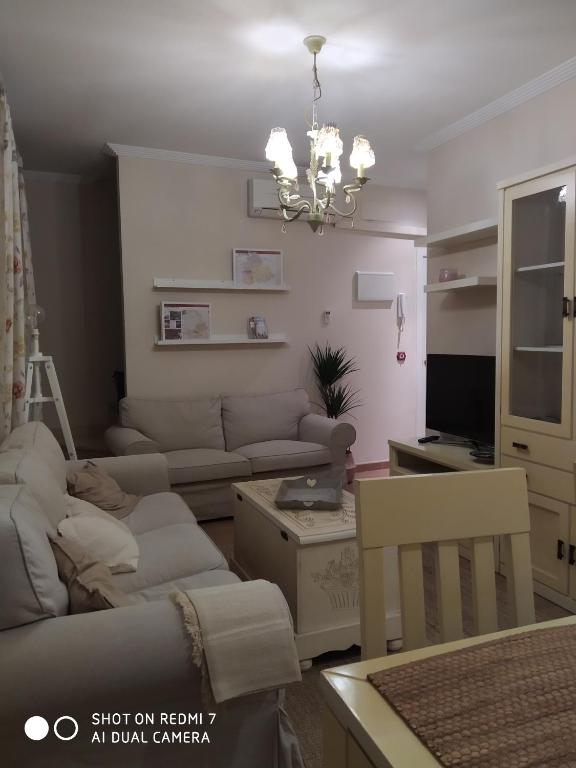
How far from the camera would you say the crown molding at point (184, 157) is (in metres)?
4.28

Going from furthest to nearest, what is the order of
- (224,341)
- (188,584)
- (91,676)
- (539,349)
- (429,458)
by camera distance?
(224,341) → (429,458) → (539,349) → (188,584) → (91,676)

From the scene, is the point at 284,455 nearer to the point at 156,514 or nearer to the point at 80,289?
the point at 156,514

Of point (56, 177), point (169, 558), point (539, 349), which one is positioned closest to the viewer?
point (169, 558)

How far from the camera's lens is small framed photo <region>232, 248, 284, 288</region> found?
15.5 ft

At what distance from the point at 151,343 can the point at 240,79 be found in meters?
2.10

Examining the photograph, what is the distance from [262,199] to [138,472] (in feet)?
8.54

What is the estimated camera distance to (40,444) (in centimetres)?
253

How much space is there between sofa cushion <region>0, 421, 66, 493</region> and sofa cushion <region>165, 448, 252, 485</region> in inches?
41.6

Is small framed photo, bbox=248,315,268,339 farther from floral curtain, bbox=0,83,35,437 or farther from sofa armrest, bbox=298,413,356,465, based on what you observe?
floral curtain, bbox=0,83,35,437

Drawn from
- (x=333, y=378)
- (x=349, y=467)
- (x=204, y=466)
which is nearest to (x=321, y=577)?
(x=204, y=466)

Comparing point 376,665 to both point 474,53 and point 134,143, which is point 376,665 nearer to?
point 474,53

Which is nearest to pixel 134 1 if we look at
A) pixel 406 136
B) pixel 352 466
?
pixel 406 136

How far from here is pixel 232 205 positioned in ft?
15.4

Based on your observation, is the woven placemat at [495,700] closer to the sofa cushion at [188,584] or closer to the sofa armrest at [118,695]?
the sofa armrest at [118,695]
